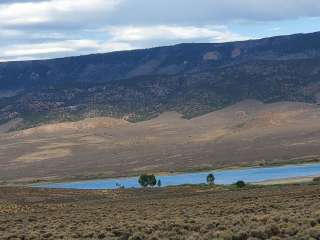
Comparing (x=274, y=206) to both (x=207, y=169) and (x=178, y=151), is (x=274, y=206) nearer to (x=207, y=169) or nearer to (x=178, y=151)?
(x=207, y=169)

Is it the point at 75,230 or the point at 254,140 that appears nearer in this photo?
the point at 75,230

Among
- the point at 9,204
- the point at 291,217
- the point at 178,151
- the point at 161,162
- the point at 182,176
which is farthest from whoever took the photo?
the point at 178,151

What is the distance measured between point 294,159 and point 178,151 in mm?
41050

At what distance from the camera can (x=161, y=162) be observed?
178 meters

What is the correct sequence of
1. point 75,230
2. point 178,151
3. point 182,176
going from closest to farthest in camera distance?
point 75,230 < point 182,176 < point 178,151

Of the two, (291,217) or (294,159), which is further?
(294,159)

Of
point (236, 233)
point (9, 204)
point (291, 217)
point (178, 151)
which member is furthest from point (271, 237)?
point (178, 151)

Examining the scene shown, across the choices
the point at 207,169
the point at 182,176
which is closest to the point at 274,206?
the point at 182,176

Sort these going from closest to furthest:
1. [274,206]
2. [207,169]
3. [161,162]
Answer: [274,206]
[207,169]
[161,162]

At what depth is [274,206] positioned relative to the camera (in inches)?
1549

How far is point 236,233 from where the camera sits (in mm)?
25641

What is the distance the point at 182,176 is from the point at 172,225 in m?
115

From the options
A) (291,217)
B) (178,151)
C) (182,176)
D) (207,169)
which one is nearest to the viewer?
(291,217)

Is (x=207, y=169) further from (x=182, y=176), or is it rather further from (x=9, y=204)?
(x=9, y=204)
